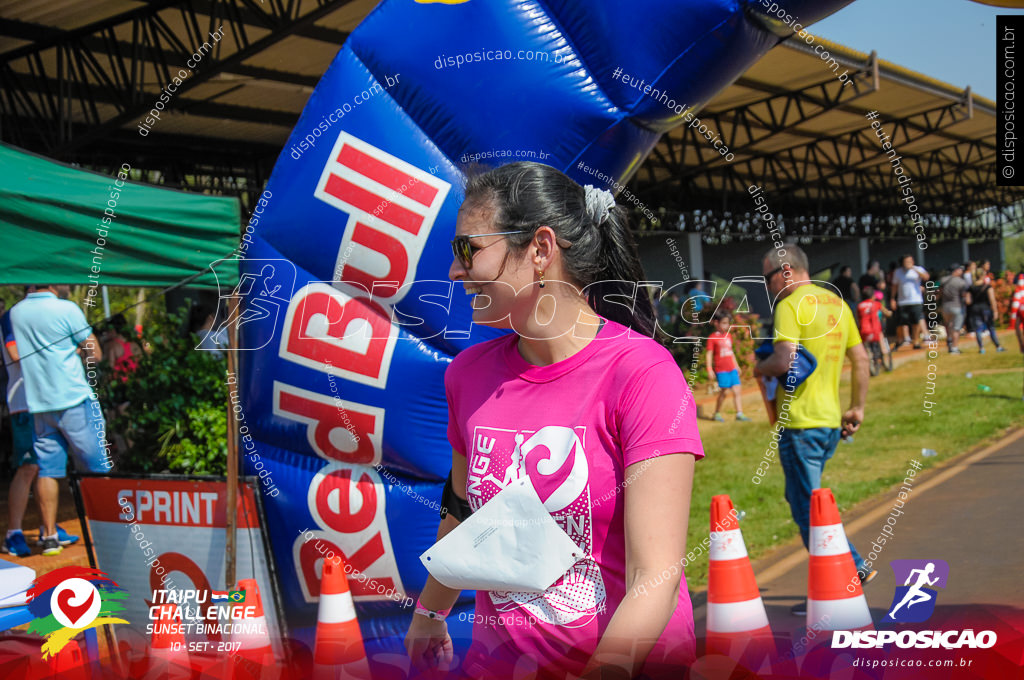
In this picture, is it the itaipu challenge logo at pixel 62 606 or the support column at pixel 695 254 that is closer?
the itaipu challenge logo at pixel 62 606

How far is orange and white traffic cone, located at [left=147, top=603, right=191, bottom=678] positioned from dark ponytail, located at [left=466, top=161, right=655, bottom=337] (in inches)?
82.1

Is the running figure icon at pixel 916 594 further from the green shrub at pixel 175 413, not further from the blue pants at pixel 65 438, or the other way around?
the blue pants at pixel 65 438

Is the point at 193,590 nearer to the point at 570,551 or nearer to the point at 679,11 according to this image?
the point at 570,551

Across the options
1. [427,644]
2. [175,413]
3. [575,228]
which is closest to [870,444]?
[175,413]

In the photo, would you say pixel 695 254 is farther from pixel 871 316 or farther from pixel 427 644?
pixel 427 644

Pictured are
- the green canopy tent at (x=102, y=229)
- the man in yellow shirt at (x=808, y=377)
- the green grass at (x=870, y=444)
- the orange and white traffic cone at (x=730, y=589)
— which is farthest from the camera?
the green grass at (x=870, y=444)

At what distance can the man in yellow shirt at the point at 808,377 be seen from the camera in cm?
407

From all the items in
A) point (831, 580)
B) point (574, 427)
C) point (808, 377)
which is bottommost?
point (831, 580)

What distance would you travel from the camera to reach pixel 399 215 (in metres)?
2.90

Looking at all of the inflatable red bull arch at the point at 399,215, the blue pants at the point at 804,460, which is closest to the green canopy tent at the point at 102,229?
the inflatable red bull arch at the point at 399,215

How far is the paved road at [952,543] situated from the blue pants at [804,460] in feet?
1.35

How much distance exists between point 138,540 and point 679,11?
2.81m

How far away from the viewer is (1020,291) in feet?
35.5

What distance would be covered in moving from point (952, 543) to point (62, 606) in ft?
13.7
